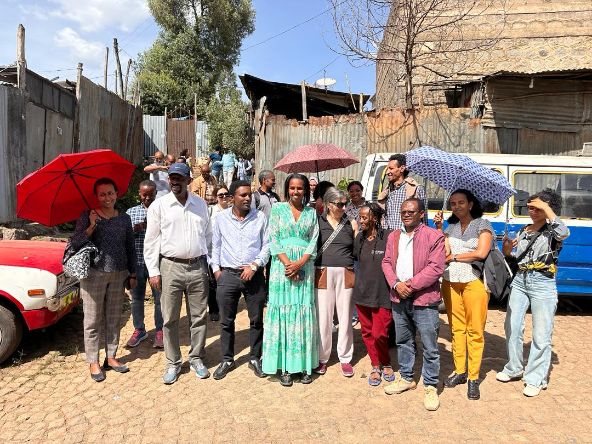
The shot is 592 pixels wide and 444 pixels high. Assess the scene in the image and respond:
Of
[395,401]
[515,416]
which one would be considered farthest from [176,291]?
[515,416]

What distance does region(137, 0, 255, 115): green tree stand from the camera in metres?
24.5

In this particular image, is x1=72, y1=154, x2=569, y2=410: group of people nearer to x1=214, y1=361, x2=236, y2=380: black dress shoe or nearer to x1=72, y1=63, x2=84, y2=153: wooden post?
x1=214, y1=361, x2=236, y2=380: black dress shoe

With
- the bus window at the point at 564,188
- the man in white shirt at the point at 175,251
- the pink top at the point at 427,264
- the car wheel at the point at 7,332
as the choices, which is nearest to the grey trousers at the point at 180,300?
the man in white shirt at the point at 175,251

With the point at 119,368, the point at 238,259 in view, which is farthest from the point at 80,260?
the point at 238,259

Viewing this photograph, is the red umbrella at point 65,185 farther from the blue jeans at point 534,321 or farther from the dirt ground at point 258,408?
the blue jeans at point 534,321

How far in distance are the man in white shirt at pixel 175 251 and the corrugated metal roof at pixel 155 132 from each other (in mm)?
16853

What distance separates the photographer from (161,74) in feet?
81.5

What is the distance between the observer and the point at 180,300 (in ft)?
13.1

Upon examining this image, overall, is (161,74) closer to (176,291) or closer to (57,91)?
(57,91)

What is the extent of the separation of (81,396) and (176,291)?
1.20 meters

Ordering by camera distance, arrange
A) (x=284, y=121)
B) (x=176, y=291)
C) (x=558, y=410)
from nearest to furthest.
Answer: (x=558, y=410) → (x=176, y=291) → (x=284, y=121)

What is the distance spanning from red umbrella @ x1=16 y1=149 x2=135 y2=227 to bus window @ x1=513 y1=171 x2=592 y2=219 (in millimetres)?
4945

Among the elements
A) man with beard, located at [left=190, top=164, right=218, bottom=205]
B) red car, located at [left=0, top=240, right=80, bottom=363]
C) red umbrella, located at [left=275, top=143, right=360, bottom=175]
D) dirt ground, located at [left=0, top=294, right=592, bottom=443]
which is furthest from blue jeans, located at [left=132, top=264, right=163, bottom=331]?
man with beard, located at [left=190, top=164, right=218, bottom=205]

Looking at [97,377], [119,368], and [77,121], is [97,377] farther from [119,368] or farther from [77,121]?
[77,121]
